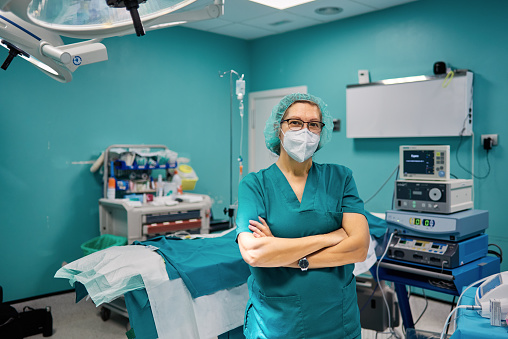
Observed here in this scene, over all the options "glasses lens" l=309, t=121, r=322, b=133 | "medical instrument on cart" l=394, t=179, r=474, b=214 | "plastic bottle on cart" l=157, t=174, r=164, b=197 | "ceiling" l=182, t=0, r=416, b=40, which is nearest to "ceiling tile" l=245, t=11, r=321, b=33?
"ceiling" l=182, t=0, r=416, b=40

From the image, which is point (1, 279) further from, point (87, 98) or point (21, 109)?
point (87, 98)

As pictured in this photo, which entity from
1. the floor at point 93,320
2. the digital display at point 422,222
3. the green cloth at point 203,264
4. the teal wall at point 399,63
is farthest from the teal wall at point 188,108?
the green cloth at point 203,264

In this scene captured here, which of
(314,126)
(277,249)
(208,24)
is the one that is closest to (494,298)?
(277,249)

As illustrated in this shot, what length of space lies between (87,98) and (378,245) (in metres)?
2.65

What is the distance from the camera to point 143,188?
3684 mm

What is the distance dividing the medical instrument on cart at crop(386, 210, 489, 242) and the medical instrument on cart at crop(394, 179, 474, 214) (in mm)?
38

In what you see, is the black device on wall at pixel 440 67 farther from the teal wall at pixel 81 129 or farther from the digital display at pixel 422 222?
the teal wall at pixel 81 129

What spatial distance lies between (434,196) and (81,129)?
2.80m

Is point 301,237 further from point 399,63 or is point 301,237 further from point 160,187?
point 399,63

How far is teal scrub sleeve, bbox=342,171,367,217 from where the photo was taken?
160 cm

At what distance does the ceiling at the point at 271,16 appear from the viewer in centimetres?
371

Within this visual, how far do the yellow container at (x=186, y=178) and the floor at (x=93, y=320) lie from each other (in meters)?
1.21

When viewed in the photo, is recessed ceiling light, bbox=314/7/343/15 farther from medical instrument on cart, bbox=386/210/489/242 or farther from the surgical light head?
the surgical light head

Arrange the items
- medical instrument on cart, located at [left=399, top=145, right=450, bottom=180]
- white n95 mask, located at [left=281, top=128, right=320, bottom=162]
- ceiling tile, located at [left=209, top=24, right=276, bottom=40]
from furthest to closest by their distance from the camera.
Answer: ceiling tile, located at [left=209, top=24, right=276, bottom=40] < medical instrument on cart, located at [left=399, top=145, right=450, bottom=180] < white n95 mask, located at [left=281, top=128, right=320, bottom=162]
